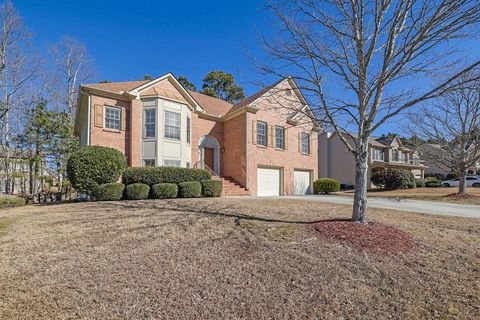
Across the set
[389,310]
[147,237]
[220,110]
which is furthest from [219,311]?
[220,110]

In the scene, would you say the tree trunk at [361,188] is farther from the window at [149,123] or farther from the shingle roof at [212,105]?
the shingle roof at [212,105]

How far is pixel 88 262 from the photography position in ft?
15.0

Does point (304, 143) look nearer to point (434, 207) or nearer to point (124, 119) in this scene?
point (434, 207)

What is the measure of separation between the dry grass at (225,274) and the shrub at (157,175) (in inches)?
236

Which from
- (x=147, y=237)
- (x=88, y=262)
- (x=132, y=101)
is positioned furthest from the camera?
(x=132, y=101)

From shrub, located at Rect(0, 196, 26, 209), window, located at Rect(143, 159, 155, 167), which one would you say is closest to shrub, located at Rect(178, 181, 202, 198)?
window, located at Rect(143, 159, 155, 167)

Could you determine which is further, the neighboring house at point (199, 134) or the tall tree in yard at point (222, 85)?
the tall tree in yard at point (222, 85)

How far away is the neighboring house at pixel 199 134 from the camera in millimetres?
15031

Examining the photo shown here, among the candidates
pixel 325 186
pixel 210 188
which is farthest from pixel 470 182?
pixel 210 188

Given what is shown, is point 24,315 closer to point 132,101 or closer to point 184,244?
point 184,244

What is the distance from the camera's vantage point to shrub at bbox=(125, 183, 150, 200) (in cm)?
1195

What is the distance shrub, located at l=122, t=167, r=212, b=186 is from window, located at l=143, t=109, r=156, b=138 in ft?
10.6

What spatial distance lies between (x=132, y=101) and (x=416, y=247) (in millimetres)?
15133

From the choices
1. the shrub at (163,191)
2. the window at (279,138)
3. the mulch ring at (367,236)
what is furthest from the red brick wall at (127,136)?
the mulch ring at (367,236)
